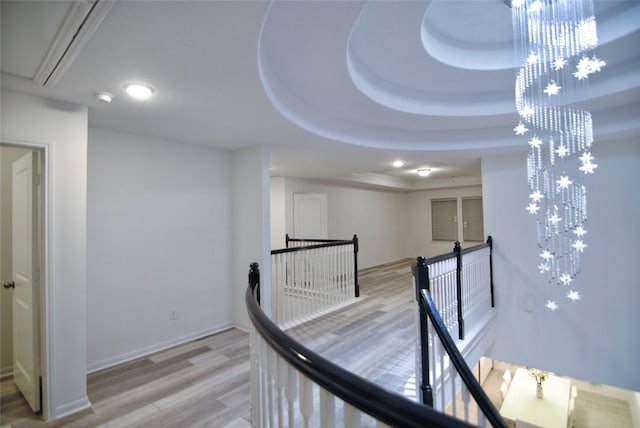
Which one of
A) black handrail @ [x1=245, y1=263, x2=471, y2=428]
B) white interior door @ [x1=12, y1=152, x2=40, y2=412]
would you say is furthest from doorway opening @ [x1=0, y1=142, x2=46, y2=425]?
black handrail @ [x1=245, y1=263, x2=471, y2=428]

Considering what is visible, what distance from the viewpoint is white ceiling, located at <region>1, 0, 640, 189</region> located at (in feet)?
5.16

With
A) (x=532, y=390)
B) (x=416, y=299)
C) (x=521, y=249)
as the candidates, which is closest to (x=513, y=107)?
(x=521, y=249)

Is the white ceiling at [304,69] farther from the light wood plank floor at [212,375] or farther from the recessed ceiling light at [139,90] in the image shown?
the light wood plank floor at [212,375]

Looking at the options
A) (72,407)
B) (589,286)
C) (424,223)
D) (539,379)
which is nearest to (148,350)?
(72,407)

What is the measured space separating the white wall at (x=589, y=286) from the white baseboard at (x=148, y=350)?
4417 mm

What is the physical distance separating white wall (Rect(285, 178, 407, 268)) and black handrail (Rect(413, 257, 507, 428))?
15.3 feet

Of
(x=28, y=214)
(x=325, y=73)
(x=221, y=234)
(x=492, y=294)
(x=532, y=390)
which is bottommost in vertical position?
(x=532, y=390)

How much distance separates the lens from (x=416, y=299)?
7.32 ft

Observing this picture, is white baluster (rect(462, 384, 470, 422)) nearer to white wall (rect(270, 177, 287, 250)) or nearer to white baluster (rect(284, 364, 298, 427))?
white baluster (rect(284, 364, 298, 427))

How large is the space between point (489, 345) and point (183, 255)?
4711 millimetres

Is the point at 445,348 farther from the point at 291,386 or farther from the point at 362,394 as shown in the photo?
the point at 362,394

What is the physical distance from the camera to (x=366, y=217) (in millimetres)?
8617

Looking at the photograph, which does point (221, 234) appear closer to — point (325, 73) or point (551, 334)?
point (325, 73)

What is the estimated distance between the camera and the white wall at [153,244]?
3.05 metres
